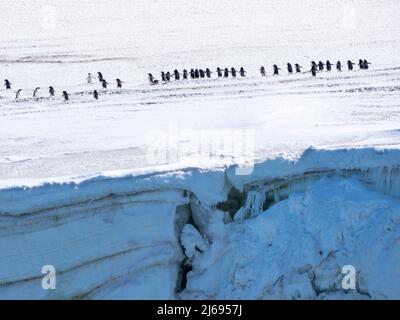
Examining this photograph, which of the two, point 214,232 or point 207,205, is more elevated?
point 207,205

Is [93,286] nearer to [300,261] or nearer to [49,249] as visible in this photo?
[49,249]

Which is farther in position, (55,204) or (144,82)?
(144,82)

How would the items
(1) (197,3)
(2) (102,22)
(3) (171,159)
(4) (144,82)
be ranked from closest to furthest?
(3) (171,159), (4) (144,82), (2) (102,22), (1) (197,3)

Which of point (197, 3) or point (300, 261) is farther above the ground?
point (197, 3)

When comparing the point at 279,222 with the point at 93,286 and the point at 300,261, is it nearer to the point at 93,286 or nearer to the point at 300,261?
the point at 300,261

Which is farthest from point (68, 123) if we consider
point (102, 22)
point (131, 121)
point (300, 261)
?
point (102, 22)
